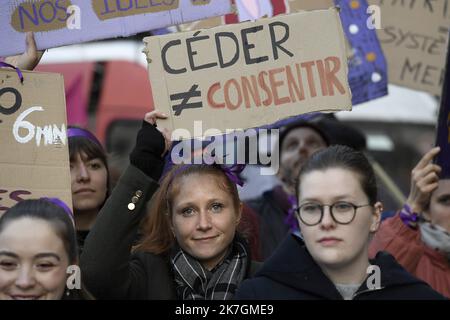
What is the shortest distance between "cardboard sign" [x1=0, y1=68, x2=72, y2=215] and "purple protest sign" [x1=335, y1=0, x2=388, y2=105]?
1704mm

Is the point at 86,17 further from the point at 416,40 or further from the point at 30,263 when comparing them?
the point at 416,40

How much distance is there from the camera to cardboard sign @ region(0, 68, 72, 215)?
11.7ft

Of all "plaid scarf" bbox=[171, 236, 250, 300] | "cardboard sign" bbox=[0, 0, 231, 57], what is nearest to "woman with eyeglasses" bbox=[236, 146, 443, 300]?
"plaid scarf" bbox=[171, 236, 250, 300]

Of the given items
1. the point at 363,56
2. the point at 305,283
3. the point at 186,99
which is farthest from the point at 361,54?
the point at 305,283

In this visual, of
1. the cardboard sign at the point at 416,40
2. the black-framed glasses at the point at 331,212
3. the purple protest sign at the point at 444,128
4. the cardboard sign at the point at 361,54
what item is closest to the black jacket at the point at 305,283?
the black-framed glasses at the point at 331,212

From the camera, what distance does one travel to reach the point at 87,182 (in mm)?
4164

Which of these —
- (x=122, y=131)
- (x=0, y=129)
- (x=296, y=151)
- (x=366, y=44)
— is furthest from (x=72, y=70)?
(x=0, y=129)

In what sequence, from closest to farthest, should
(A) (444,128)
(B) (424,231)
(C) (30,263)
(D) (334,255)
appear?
1. (C) (30,263)
2. (D) (334,255)
3. (A) (444,128)
4. (B) (424,231)

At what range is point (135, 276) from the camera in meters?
3.62

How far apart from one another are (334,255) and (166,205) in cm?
89

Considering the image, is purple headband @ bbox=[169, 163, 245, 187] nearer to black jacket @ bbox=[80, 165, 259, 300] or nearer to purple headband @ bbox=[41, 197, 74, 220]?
black jacket @ bbox=[80, 165, 259, 300]

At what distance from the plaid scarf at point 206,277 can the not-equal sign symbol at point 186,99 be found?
1.87ft

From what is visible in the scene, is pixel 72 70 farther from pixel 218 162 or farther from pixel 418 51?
pixel 218 162

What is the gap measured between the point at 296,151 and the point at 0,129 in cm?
236
